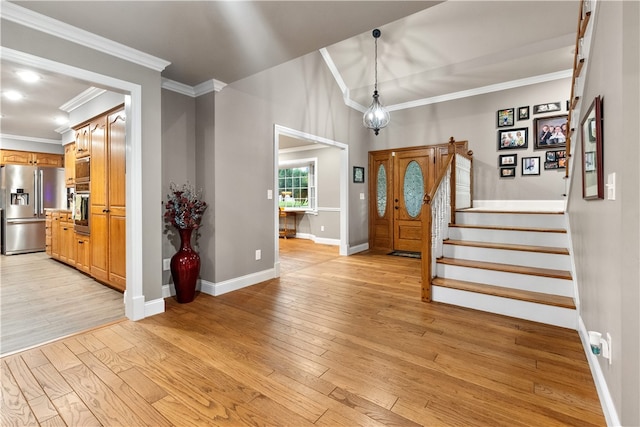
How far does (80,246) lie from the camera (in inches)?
174

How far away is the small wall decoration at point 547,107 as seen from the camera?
15.2 feet

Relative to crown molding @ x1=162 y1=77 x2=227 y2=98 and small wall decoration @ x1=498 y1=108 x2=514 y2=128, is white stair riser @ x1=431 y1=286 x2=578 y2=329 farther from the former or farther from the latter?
small wall decoration @ x1=498 y1=108 x2=514 y2=128

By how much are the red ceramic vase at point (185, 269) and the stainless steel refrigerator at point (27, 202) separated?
447 centimetres

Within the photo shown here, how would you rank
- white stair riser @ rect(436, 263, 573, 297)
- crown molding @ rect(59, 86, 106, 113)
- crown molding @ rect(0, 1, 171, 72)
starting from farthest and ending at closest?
crown molding @ rect(59, 86, 106, 113)
white stair riser @ rect(436, 263, 573, 297)
crown molding @ rect(0, 1, 171, 72)

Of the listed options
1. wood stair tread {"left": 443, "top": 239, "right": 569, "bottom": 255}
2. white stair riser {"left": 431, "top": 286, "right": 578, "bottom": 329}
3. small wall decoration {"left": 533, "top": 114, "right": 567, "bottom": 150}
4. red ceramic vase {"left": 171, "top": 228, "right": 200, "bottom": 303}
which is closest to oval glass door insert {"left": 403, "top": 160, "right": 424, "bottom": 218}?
small wall decoration {"left": 533, "top": 114, "right": 567, "bottom": 150}

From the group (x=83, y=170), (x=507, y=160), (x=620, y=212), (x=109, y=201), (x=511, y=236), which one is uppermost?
(x=507, y=160)

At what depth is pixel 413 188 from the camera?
237 inches

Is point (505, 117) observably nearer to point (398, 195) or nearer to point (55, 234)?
point (398, 195)

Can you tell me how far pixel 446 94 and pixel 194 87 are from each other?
4423 millimetres

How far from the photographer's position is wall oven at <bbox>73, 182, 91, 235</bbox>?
4.06 meters

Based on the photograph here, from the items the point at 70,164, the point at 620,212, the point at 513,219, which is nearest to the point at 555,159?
the point at 513,219

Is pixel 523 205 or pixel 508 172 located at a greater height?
pixel 508 172

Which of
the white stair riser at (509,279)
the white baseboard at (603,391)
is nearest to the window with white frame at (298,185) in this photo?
the white stair riser at (509,279)

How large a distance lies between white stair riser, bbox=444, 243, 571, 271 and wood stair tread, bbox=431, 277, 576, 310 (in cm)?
37
